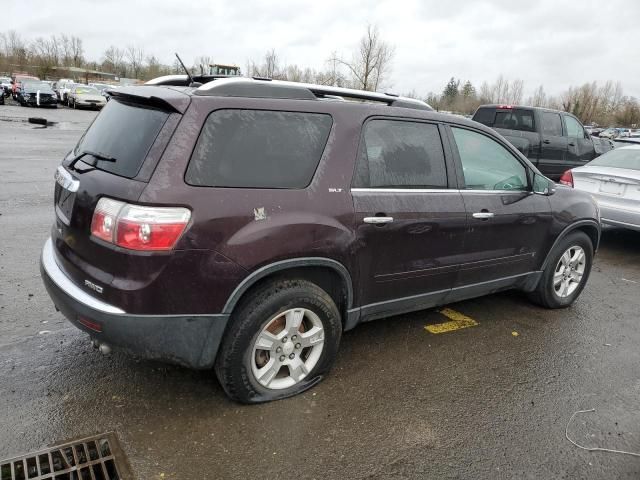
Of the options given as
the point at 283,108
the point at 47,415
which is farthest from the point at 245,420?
the point at 283,108

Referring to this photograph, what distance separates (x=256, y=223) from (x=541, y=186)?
2859mm

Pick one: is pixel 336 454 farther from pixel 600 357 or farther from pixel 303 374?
pixel 600 357

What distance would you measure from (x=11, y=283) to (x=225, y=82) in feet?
9.88

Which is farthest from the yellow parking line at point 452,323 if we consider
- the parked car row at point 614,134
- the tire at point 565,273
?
the parked car row at point 614,134

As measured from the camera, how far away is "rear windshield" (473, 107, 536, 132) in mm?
11414

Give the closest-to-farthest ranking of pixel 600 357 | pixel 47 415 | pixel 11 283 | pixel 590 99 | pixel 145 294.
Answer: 1. pixel 145 294
2. pixel 47 415
3. pixel 600 357
4. pixel 11 283
5. pixel 590 99

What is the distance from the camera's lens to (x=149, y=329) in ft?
8.46

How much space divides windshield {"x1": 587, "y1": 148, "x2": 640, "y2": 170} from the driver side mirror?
11.6 ft

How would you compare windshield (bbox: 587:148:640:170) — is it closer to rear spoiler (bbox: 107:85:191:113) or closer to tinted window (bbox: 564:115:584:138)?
tinted window (bbox: 564:115:584:138)

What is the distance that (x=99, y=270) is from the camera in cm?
263

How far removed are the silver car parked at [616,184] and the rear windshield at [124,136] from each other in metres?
6.27

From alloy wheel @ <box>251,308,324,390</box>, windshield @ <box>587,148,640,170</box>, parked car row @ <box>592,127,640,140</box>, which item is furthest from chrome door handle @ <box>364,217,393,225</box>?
parked car row @ <box>592,127,640,140</box>

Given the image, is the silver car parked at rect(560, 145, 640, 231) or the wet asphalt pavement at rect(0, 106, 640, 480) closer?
the wet asphalt pavement at rect(0, 106, 640, 480)

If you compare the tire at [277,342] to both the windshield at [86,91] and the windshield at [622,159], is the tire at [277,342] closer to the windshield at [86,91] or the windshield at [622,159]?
the windshield at [622,159]
